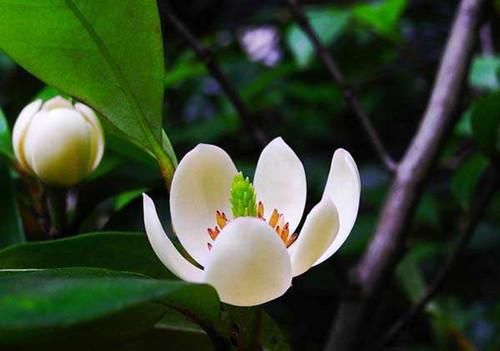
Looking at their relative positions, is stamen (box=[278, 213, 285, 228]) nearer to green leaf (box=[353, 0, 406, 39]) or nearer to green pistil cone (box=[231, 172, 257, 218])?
green pistil cone (box=[231, 172, 257, 218])

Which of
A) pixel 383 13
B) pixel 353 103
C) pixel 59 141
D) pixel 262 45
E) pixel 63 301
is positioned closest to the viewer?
pixel 63 301

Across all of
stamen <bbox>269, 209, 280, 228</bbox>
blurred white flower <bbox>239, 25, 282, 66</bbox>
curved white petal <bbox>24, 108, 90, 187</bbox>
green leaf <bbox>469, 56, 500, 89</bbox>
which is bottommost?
stamen <bbox>269, 209, 280, 228</bbox>

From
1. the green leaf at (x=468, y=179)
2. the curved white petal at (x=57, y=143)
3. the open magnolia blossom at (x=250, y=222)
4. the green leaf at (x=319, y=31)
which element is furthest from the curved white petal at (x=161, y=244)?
the green leaf at (x=319, y=31)

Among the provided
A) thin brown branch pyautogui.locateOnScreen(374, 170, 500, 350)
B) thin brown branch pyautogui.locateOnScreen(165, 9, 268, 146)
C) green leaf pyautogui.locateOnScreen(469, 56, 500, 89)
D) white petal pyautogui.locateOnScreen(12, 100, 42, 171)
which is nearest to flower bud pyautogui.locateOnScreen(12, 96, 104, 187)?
white petal pyautogui.locateOnScreen(12, 100, 42, 171)

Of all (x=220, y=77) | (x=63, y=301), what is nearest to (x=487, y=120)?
(x=220, y=77)

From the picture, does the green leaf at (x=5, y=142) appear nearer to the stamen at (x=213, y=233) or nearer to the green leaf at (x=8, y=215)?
the green leaf at (x=8, y=215)

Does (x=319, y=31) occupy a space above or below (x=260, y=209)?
above

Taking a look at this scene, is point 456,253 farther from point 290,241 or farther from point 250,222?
point 250,222
